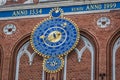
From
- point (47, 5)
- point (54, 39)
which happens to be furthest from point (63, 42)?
point (47, 5)

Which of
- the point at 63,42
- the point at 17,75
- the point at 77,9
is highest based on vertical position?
the point at 77,9

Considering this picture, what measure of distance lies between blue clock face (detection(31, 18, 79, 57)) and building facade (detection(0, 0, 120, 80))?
184 mm

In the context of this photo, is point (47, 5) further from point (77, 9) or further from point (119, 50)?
point (119, 50)

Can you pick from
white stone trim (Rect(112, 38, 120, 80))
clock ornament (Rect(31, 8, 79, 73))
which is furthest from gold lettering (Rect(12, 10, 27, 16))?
white stone trim (Rect(112, 38, 120, 80))

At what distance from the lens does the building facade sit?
585 inches

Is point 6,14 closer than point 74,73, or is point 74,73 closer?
point 74,73

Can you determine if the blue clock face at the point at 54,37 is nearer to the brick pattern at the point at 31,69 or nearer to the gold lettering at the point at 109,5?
the brick pattern at the point at 31,69

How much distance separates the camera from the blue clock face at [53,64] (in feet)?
49.3

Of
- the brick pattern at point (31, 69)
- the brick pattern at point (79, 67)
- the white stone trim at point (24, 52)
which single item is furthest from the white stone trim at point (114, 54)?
the white stone trim at point (24, 52)

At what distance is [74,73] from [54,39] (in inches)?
50.8

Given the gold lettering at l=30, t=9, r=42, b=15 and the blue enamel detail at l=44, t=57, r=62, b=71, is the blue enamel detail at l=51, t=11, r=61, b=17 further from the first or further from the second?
the blue enamel detail at l=44, t=57, r=62, b=71

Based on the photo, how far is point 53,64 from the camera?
15.1 metres

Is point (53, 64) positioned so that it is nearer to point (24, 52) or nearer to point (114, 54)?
point (24, 52)

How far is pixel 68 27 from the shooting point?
1552 cm
